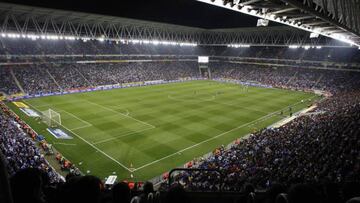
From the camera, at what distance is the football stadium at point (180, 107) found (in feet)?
20.1

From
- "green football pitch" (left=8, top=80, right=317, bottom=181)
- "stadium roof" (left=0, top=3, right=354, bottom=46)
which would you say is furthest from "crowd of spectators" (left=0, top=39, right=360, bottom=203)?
"stadium roof" (left=0, top=3, right=354, bottom=46)

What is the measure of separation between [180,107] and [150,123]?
10120mm

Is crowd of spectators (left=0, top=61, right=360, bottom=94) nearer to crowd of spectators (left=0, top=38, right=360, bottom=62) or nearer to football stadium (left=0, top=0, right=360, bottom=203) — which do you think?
football stadium (left=0, top=0, right=360, bottom=203)

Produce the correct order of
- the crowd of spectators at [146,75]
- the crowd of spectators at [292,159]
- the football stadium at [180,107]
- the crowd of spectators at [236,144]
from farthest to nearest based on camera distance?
the crowd of spectators at [146,75], the crowd of spectators at [292,159], the football stadium at [180,107], the crowd of spectators at [236,144]

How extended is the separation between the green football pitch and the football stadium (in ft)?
0.68

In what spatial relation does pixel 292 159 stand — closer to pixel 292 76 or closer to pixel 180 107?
pixel 180 107

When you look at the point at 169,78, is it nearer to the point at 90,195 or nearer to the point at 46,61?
the point at 46,61

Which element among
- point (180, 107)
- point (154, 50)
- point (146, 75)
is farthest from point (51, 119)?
point (154, 50)

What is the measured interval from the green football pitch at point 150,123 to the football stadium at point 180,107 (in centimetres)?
21

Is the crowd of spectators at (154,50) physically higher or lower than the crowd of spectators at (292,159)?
higher

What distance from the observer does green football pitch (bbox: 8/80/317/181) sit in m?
23.1

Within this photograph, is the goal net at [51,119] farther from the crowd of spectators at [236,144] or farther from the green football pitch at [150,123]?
the crowd of spectators at [236,144]

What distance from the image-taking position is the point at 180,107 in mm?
42094

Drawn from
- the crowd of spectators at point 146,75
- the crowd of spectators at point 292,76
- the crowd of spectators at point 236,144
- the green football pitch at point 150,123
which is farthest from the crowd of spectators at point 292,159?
the crowd of spectators at point 146,75
